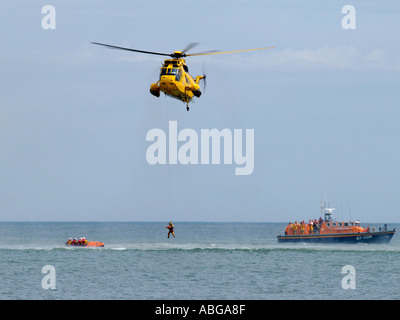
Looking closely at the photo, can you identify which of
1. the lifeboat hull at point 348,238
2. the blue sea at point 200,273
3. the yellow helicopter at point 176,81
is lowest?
the blue sea at point 200,273

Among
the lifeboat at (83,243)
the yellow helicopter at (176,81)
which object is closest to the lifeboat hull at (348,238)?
the lifeboat at (83,243)

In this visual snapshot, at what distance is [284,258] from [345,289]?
831 inches

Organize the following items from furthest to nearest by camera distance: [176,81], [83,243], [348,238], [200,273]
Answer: [83,243]
[348,238]
[200,273]
[176,81]

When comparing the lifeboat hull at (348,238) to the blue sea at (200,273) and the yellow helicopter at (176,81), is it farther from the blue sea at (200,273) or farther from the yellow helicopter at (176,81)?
the yellow helicopter at (176,81)

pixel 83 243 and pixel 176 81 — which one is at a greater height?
pixel 176 81

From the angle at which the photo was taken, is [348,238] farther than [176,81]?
Yes

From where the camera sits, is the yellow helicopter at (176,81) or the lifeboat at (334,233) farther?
the lifeboat at (334,233)

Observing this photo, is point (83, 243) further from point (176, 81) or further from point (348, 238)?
point (176, 81)

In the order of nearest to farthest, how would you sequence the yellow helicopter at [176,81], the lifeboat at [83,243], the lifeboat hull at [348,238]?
1. the yellow helicopter at [176,81]
2. the lifeboat hull at [348,238]
3. the lifeboat at [83,243]

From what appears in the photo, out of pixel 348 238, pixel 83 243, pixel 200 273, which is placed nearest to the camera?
pixel 200 273

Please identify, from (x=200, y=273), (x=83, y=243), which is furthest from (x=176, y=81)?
(x=83, y=243)
